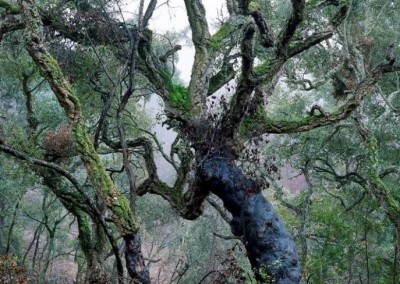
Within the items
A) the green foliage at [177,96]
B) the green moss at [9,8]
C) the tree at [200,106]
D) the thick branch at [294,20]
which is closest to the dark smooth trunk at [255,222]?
the tree at [200,106]

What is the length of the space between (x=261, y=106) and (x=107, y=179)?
140 inches

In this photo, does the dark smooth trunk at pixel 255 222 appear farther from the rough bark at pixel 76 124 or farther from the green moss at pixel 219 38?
the green moss at pixel 219 38

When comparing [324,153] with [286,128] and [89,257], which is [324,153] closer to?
[286,128]

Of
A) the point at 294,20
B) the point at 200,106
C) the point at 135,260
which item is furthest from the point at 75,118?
the point at 200,106

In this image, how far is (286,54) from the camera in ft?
23.7

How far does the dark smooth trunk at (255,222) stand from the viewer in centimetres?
666

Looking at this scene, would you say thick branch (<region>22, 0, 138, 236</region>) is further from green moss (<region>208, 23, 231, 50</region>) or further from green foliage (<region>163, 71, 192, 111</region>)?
green moss (<region>208, 23, 231, 50</region>)

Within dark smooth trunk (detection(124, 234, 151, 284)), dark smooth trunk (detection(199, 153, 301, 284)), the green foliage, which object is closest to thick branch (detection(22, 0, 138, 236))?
dark smooth trunk (detection(124, 234, 151, 284))

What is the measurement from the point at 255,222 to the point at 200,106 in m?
2.66

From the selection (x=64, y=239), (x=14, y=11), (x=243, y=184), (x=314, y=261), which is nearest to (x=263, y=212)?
(x=243, y=184)

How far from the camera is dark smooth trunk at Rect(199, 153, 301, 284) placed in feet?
21.9

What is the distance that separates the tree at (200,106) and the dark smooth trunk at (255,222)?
0.02 m

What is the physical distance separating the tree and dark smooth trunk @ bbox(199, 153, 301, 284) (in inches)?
0.6

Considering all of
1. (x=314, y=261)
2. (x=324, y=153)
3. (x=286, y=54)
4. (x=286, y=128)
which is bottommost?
(x=314, y=261)
